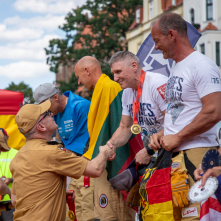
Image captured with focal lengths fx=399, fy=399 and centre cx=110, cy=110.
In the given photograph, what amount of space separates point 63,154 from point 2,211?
9.32 feet

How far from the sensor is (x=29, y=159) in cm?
383

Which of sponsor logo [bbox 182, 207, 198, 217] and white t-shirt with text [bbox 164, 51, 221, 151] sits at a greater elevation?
white t-shirt with text [bbox 164, 51, 221, 151]

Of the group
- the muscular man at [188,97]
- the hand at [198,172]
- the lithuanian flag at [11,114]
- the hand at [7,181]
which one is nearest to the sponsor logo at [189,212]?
the muscular man at [188,97]

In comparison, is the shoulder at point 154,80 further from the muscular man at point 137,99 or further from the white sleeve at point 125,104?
the white sleeve at point 125,104

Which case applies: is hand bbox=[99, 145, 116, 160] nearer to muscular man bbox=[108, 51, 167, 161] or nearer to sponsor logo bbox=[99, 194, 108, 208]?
muscular man bbox=[108, 51, 167, 161]

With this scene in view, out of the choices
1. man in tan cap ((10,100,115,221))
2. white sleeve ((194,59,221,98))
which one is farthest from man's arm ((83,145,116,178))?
white sleeve ((194,59,221,98))

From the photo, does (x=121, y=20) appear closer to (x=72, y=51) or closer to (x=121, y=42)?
(x=121, y=42)

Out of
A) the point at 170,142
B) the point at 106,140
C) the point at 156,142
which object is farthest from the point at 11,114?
the point at 170,142

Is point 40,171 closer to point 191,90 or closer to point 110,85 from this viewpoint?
point 191,90

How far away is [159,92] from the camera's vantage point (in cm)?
423

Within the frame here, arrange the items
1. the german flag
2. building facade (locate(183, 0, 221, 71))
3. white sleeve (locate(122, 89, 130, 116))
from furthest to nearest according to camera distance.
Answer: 1. building facade (locate(183, 0, 221, 71))
2. white sleeve (locate(122, 89, 130, 116))
3. the german flag

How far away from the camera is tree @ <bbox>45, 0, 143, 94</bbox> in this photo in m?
36.7

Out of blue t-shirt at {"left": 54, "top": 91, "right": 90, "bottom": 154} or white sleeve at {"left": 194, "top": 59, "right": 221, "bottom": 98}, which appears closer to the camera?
white sleeve at {"left": 194, "top": 59, "right": 221, "bottom": 98}

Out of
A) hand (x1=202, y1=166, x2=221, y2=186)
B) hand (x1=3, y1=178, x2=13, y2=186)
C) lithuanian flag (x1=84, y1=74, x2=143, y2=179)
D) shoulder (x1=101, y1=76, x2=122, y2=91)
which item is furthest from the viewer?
hand (x1=3, y1=178, x2=13, y2=186)
